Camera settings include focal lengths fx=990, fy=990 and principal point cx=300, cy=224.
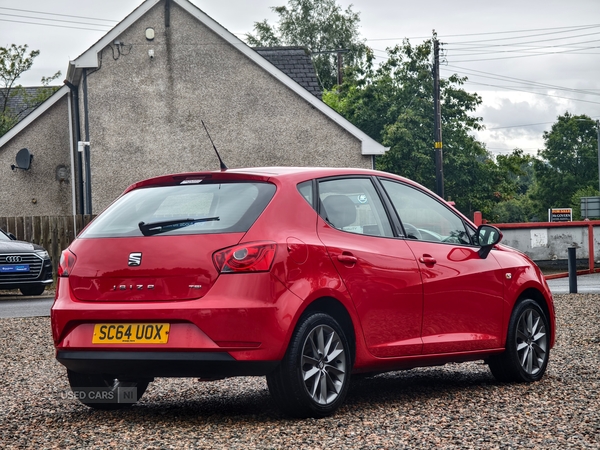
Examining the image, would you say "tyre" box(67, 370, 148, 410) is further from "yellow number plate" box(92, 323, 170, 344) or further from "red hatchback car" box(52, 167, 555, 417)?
"yellow number plate" box(92, 323, 170, 344)

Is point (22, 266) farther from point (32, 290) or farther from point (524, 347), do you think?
point (524, 347)

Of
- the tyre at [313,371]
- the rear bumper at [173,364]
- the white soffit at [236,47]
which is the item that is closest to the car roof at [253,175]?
the tyre at [313,371]

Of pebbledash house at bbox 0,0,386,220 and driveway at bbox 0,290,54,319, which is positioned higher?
pebbledash house at bbox 0,0,386,220

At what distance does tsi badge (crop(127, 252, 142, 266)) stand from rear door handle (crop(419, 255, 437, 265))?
2021mm

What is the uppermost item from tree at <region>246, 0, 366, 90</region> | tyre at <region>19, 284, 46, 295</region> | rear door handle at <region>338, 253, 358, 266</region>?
tree at <region>246, 0, 366, 90</region>

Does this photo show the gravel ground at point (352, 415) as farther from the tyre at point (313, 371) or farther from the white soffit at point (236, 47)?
the white soffit at point (236, 47)

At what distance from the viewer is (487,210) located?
189 ft

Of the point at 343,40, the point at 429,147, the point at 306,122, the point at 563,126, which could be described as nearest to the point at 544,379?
the point at 306,122

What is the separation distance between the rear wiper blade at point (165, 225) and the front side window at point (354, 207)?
840mm

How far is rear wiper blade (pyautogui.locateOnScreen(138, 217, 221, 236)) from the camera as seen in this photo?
591cm

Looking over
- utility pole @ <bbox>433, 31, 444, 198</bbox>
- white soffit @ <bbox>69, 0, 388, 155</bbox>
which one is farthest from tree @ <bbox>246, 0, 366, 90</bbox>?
white soffit @ <bbox>69, 0, 388, 155</bbox>

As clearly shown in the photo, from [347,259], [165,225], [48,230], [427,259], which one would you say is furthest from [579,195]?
[165,225]

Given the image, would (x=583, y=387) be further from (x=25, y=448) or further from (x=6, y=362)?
(x=6, y=362)

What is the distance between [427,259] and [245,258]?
1.72m
